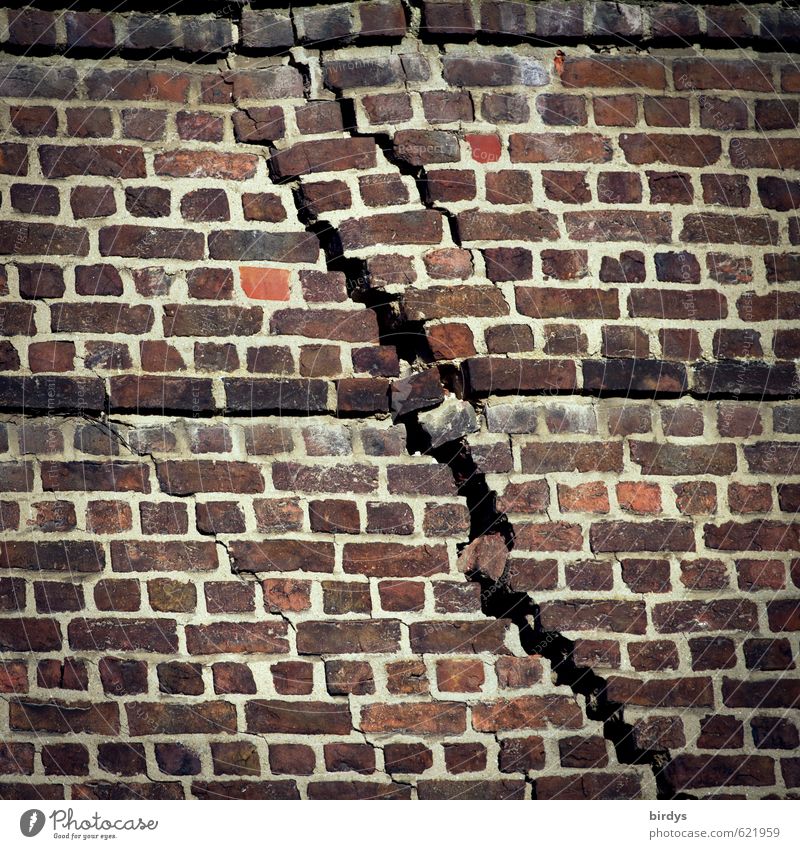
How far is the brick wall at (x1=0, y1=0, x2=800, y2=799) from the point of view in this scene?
2094 mm

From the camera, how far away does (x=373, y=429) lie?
2.12 m

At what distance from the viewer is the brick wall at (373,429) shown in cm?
209

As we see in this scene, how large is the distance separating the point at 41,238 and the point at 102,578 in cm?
77

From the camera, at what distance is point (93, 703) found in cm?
209

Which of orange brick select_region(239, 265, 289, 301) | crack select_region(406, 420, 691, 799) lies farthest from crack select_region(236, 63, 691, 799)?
orange brick select_region(239, 265, 289, 301)
